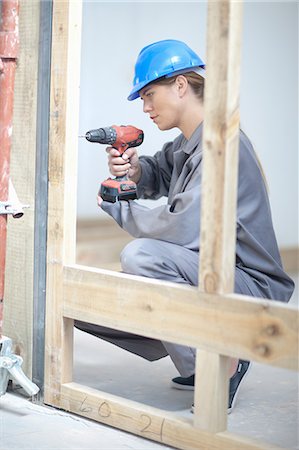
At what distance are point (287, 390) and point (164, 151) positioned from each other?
3.56ft

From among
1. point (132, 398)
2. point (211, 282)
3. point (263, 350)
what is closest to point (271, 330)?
point (263, 350)

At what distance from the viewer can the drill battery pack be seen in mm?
3236

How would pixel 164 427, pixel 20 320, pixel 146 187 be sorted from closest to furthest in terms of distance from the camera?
pixel 164 427, pixel 20 320, pixel 146 187

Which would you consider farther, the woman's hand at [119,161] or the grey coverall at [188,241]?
the woman's hand at [119,161]

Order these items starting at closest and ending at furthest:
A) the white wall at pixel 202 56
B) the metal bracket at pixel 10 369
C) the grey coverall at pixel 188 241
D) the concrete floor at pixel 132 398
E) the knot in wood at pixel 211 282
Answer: the knot in wood at pixel 211 282
the concrete floor at pixel 132 398
the grey coverall at pixel 188 241
the metal bracket at pixel 10 369
the white wall at pixel 202 56

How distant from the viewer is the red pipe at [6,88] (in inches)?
121

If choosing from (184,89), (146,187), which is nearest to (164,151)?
(146,187)

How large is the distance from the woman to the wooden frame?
0.58 feet

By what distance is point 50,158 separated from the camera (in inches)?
124

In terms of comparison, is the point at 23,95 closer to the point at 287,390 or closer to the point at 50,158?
the point at 50,158

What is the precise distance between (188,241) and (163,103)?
561 mm

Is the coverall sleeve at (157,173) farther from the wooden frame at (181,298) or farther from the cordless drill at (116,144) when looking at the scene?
the wooden frame at (181,298)

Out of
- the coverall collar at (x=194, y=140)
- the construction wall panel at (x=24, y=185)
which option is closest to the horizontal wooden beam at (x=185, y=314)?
the construction wall panel at (x=24, y=185)

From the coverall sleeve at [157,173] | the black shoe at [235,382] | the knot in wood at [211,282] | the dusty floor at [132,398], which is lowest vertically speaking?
the dusty floor at [132,398]
